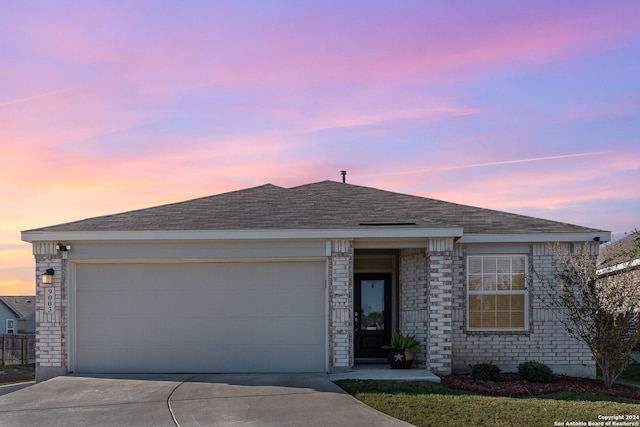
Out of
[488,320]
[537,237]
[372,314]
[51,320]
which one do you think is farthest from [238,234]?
[537,237]

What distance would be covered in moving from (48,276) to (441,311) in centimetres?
782

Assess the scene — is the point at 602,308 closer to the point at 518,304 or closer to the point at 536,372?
the point at 536,372

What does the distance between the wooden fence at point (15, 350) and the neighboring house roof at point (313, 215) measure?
393 inches

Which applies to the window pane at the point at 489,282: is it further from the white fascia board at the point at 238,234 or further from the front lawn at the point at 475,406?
the front lawn at the point at 475,406

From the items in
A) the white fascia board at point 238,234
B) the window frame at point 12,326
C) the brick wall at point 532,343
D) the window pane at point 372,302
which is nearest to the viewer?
A: the white fascia board at point 238,234

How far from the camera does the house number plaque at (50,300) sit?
45.9 feet

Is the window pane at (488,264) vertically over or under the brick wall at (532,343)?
over

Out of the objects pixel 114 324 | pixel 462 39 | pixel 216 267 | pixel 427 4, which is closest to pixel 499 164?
pixel 462 39

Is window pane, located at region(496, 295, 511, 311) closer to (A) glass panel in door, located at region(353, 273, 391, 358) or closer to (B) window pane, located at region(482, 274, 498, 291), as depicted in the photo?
(B) window pane, located at region(482, 274, 498, 291)

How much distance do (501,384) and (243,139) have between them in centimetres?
721

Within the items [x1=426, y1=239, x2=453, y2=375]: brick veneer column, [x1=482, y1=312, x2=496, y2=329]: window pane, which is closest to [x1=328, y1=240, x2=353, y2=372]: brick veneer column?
[x1=426, y1=239, x2=453, y2=375]: brick veneer column

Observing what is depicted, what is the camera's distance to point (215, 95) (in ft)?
46.2

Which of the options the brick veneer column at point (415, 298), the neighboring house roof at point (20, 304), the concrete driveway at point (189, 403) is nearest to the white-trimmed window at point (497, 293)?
the brick veneer column at point (415, 298)

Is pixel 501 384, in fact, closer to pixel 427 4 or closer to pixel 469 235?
pixel 469 235
